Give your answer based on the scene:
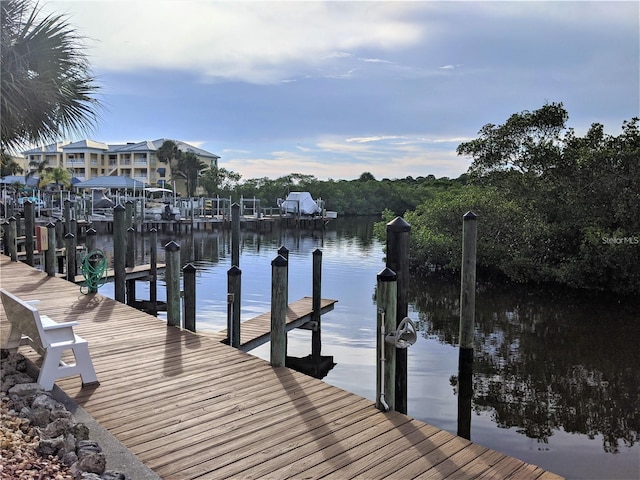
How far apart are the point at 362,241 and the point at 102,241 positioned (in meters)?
15.1

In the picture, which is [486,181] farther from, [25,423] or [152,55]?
[25,423]

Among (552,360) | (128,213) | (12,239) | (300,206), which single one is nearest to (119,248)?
(12,239)

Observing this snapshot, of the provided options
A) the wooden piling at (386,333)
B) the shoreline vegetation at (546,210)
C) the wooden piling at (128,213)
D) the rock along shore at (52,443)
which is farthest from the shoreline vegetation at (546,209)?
the rock along shore at (52,443)

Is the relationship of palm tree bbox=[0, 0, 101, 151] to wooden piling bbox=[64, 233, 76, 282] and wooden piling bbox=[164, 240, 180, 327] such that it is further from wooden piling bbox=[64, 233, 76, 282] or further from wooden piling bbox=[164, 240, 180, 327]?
wooden piling bbox=[64, 233, 76, 282]

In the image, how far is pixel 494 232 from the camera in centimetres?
1942

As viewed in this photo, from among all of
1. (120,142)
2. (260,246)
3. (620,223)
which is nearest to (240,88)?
(260,246)

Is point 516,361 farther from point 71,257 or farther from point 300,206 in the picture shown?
point 300,206

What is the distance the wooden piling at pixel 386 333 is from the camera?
4.61 m

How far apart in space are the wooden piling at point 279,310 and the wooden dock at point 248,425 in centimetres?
18

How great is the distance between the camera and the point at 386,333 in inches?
184

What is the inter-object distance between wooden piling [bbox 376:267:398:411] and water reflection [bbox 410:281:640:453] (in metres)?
3.09

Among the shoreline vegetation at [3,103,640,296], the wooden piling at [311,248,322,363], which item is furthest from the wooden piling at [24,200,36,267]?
the shoreline vegetation at [3,103,640,296]

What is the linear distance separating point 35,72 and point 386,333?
5.71 meters

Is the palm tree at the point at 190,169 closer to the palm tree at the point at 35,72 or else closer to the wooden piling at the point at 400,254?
the palm tree at the point at 35,72
